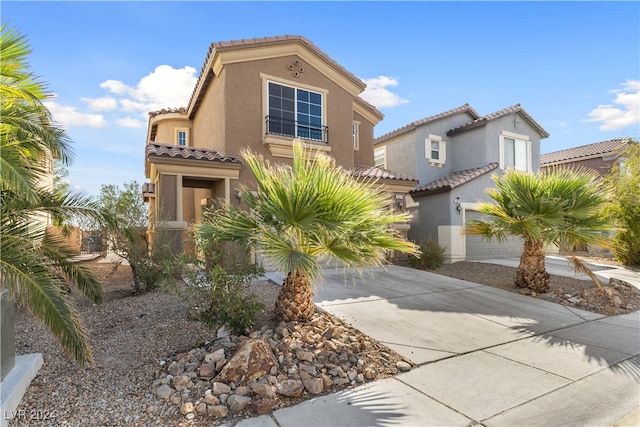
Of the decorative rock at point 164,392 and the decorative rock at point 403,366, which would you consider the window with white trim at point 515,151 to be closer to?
the decorative rock at point 403,366

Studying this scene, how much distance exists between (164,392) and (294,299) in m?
2.29

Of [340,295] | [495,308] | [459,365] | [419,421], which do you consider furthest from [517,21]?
[419,421]

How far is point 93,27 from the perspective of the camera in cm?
776

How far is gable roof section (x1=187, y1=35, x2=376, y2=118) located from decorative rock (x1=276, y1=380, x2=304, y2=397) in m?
11.1

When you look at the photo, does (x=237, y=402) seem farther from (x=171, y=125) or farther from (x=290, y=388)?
(x=171, y=125)

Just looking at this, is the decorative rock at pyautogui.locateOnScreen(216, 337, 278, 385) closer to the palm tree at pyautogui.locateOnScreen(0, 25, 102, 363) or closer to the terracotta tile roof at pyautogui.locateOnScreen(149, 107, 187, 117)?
the palm tree at pyautogui.locateOnScreen(0, 25, 102, 363)

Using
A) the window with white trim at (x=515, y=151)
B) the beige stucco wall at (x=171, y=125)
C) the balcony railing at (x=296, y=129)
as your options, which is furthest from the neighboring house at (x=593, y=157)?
the beige stucco wall at (x=171, y=125)

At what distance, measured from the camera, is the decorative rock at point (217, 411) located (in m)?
3.67

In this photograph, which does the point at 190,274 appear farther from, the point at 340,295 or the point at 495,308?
the point at 495,308

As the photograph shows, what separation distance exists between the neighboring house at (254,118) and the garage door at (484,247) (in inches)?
167

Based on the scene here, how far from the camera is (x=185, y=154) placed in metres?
10.9

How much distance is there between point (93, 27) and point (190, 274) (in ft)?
21.6

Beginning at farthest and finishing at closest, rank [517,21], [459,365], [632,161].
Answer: [632,161] < [517,21] < [459,365]

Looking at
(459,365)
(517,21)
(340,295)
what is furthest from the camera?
(517,21)
